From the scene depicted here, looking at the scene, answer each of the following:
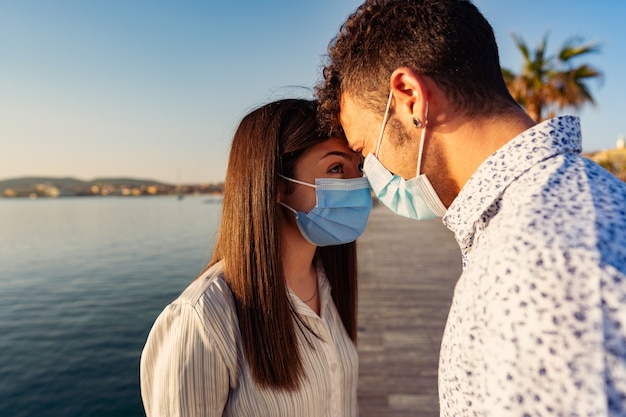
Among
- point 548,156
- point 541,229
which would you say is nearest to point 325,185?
point 548,156

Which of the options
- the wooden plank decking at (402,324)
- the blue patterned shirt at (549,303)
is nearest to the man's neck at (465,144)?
the blue patterned shirt at (549,303)

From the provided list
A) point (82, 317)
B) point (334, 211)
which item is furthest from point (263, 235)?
point (82, 317)

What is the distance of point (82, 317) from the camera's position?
11406 mm

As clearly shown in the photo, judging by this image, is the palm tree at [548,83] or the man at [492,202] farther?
the palm tree at [548,83]

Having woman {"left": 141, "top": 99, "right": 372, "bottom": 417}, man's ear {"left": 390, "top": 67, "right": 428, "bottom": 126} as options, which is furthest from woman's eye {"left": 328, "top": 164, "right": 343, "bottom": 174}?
man's ear {"left": 390, "top": 67, "right": 428, "bottom": 126}

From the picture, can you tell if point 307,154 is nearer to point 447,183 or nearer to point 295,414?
point 447,183

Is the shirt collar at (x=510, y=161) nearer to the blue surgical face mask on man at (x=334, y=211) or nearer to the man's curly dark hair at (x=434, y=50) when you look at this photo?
the man's curly dark hair at (x=434, y=50)

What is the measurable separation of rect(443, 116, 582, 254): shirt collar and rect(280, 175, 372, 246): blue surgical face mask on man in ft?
3.37

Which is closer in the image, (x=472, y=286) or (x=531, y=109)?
(x=472, y=286)

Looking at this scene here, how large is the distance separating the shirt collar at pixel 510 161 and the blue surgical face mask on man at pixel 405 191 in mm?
251

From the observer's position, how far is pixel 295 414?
5.51 ft

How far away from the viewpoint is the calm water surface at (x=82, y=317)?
7.17m

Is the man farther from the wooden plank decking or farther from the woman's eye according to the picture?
the wooden plank decking

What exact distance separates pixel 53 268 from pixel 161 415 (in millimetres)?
19995
